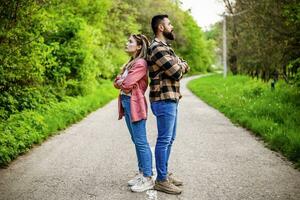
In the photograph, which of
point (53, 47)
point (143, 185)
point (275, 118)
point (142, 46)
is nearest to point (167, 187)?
point (143, 185)

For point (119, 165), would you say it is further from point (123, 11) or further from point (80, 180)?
point (123, 11)

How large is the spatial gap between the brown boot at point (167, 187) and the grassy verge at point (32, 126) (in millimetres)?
3046

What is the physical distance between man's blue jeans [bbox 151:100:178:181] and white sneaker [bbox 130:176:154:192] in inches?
5.6

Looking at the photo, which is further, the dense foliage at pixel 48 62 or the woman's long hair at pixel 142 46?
the dense foliage at pixel 48 62

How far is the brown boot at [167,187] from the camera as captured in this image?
5.77 meters

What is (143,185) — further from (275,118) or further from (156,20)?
(275,118)

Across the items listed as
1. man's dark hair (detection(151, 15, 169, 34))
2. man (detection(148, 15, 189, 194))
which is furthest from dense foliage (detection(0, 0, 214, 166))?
man's dark hair (detection(151, 15, 169, 34))

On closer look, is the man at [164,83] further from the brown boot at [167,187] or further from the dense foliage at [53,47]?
the dense foliage at [53,47]

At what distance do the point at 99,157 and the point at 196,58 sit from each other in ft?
261

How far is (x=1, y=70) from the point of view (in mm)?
9430

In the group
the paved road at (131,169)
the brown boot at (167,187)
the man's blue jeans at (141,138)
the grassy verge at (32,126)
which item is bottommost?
the paved road at (131,169)

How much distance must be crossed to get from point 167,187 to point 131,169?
1459mm

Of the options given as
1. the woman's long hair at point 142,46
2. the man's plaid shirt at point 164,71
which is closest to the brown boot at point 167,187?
the man's plaid shirt at point 164,71

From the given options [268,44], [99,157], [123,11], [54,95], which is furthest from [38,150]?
[123,11]
